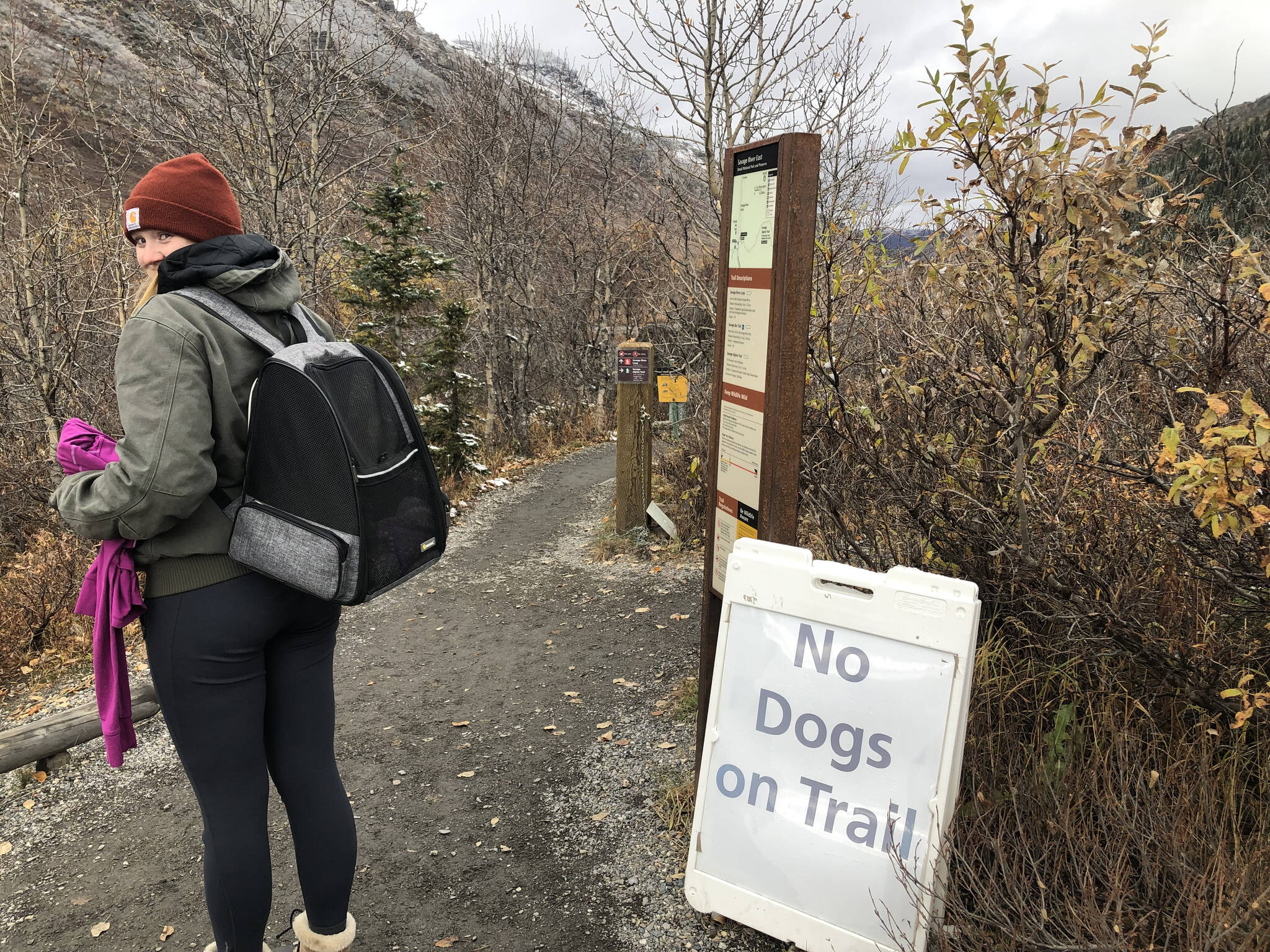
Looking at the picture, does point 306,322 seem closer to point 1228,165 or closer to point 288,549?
point 288,549

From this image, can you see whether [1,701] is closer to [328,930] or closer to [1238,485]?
[328,930]

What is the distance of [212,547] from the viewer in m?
1.85

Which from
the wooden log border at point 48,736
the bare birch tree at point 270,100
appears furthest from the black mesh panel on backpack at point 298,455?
the bare birch tree at point 270,100

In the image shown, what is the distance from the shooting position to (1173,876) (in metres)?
2.00

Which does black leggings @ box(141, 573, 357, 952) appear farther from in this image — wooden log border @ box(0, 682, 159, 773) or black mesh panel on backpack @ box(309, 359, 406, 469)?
wooden log border @ box(0, 682, 159, 773)

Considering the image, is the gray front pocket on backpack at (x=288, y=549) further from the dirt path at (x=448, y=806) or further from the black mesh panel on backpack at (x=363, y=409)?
the dirt path at (x=448, y=806)

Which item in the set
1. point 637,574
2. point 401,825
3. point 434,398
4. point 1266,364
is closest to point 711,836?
point 401,825

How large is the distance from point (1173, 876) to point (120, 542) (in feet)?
9.21

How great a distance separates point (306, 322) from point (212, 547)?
664 mm

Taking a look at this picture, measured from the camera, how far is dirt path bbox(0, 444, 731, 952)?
2.77 m

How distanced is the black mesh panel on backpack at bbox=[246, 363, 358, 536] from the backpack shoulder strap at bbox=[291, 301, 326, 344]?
0.23 metres

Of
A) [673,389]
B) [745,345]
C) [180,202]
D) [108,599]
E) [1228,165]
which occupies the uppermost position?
[1228,165]

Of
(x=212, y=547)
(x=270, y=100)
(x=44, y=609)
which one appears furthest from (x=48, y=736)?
(x=270, y=100)

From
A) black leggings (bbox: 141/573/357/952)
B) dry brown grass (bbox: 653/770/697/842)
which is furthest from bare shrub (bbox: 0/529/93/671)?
dry brown grass (bbox: 653/770/697/842)
